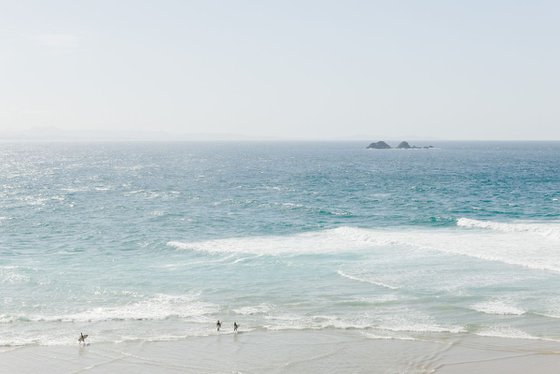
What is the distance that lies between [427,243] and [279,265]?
49.3ft

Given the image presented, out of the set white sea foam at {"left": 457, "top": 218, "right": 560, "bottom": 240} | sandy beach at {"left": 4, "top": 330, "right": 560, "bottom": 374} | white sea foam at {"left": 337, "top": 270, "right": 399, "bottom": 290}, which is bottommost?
sandy beach at {"left": 4, "top": 330, "right": 560, "bottom": 374}

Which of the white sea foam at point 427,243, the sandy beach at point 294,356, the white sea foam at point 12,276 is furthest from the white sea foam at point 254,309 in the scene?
the white sea foam at point 12,276

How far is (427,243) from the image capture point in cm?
5425

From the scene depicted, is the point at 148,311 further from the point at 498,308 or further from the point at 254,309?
the point at 498,308

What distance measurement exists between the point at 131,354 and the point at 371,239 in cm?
3166

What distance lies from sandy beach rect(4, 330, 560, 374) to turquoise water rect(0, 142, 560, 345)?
4.59 feet

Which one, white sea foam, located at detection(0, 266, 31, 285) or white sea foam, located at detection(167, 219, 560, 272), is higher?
white sea foam, located at detection(167, 219, 560, 272)

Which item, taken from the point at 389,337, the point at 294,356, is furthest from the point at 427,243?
the point at 294,356

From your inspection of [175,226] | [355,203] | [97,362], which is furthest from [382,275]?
[355,203]

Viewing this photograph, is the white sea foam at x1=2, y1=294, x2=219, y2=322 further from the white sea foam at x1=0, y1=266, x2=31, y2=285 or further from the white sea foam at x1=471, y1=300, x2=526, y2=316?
the white sea foam at x1=471, y1=300, x2=526, y2=316

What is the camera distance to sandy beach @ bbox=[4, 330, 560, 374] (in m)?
Answer: 27.4

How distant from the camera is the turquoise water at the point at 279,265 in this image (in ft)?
112

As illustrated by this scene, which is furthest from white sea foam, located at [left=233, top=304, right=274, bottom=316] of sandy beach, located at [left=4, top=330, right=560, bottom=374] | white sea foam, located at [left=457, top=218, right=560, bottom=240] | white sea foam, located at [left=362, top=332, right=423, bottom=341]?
white sea foam, located at [left=457, top=218, right=560, bottom=240]

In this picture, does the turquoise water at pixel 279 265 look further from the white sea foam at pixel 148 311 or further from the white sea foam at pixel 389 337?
the white sea foam at pixel 389 337
